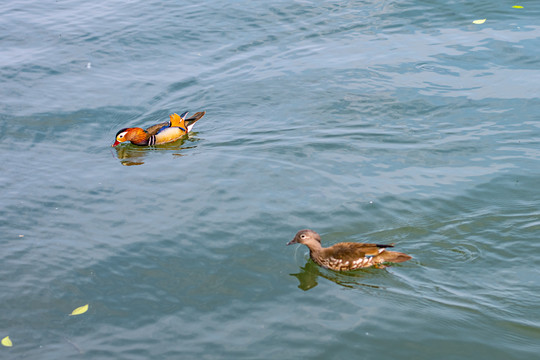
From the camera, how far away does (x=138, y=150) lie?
494 inches

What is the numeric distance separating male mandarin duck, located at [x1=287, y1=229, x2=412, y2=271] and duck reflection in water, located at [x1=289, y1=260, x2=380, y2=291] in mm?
76

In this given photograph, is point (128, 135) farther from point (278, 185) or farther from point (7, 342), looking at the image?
point (7, 342)

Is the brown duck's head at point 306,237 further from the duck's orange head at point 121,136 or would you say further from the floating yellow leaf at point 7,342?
the duck's orange head at point 121,136

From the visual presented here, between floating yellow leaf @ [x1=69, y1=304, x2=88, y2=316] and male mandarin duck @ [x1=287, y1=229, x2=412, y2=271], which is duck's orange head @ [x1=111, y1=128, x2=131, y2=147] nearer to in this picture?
floating yellow leaf @ [x1=69, y1=304, x2=88, y2=316]

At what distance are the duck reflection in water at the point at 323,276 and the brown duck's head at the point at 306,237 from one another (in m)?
0.37

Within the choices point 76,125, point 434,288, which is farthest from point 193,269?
point 76,125

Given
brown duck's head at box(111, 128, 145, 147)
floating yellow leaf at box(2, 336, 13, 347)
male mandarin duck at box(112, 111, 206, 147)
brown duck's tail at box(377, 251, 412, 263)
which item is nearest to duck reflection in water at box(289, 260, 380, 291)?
brown duck's tail at box(377, 251, 412, 263)

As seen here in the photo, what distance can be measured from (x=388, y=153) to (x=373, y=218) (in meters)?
2.25

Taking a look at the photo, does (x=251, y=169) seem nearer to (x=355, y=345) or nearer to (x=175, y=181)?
(x=175, y=181)

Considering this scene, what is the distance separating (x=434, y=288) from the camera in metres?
7.63

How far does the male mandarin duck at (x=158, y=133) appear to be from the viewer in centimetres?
1254

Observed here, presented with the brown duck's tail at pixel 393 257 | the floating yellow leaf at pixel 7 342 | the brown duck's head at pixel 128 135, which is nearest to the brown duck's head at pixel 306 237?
the brown duck's tail at pixel 393 257

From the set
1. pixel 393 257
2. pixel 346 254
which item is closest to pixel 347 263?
pixel 346 254

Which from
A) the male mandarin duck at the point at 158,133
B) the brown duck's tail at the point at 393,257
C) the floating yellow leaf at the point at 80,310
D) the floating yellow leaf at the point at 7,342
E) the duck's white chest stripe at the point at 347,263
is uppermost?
the male mandarin duck at the point at 158,133
